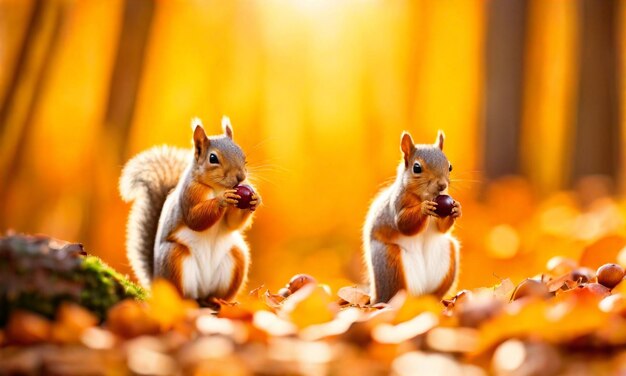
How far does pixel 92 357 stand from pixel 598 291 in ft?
4.07

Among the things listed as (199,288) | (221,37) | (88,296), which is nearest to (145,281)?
(199,288)

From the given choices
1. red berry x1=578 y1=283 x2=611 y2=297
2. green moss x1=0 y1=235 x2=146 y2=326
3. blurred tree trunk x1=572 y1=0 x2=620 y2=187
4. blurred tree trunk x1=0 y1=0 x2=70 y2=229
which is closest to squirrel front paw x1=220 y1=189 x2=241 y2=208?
green moss x1=0 y1=235 x2=146 y2=326

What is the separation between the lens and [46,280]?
168 cm

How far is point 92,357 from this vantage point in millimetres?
1454

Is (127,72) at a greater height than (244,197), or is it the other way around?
(127,72)

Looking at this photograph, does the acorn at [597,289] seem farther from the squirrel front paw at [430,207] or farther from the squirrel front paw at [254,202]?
the squirrel front paw at [254,202]

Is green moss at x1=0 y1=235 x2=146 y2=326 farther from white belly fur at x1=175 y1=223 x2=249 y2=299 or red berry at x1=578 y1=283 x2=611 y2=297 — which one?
red berry at x1=578 y1=283 x2=611 y2=297

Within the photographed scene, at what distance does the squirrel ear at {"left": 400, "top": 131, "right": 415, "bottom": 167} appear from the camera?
2.13 meters

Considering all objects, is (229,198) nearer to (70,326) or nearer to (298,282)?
(298,282)

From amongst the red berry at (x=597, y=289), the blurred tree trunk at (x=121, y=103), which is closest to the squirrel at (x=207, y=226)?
the red berry at (x=597, y=289)

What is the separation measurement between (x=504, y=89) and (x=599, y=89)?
1.00 metres

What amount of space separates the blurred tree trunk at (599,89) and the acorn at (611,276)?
4.61 m

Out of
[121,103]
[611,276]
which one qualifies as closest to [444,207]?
[611,276]

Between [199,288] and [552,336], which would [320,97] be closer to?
[199,288]
